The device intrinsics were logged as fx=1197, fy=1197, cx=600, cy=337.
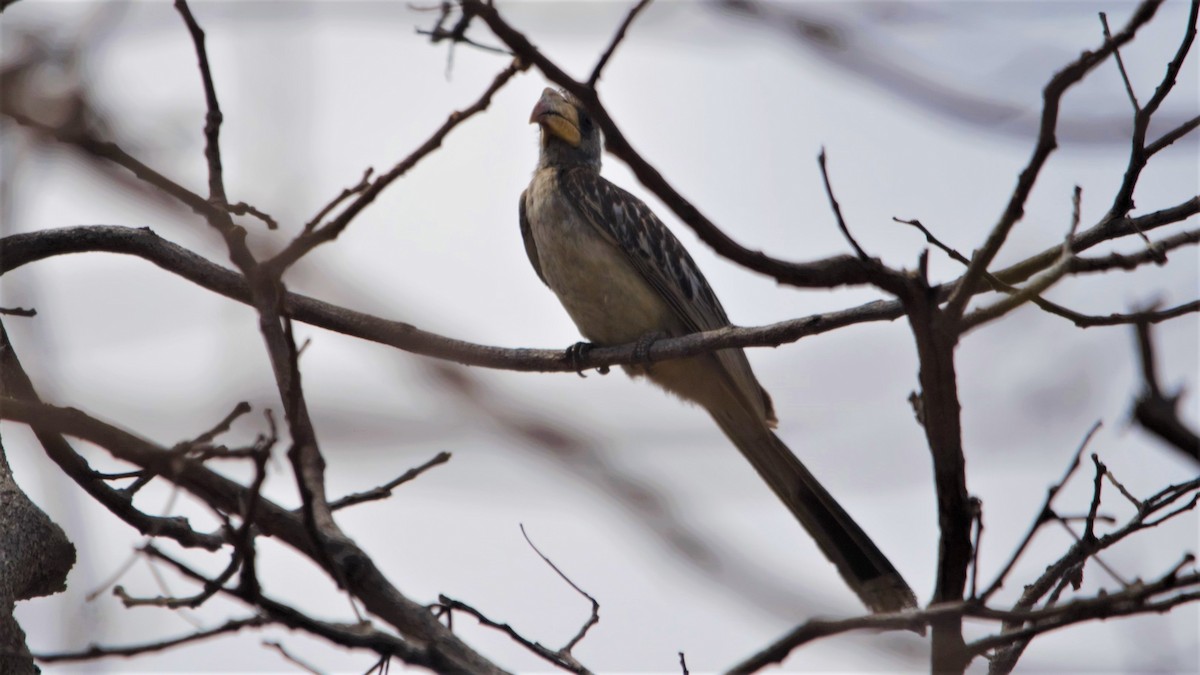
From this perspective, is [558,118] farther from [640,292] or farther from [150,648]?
[150,648]

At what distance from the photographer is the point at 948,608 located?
96.5 inches

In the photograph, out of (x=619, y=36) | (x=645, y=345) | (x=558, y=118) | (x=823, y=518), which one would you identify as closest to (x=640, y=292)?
(x=645, y=345)

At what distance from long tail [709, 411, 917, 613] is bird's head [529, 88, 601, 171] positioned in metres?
2.06

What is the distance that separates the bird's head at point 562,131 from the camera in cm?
746

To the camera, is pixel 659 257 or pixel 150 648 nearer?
pixel 150 648

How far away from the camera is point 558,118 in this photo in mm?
7445

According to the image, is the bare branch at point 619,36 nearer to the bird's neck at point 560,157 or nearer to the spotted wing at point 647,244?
the spotted wing at point 647,244

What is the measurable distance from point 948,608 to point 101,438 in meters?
1.88

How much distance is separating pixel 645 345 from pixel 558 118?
208cm

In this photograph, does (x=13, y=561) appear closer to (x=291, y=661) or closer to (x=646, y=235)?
(x=291, y=661)

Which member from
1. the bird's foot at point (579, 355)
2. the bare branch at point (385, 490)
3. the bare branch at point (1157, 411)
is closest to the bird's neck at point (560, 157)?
the bird's foot at point (579, 355)

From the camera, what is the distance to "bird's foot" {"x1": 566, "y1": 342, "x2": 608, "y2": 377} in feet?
17.6

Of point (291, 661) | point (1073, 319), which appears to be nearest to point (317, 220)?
point (291, 661)

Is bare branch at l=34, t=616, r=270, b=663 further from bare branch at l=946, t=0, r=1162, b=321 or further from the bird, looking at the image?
the bird
